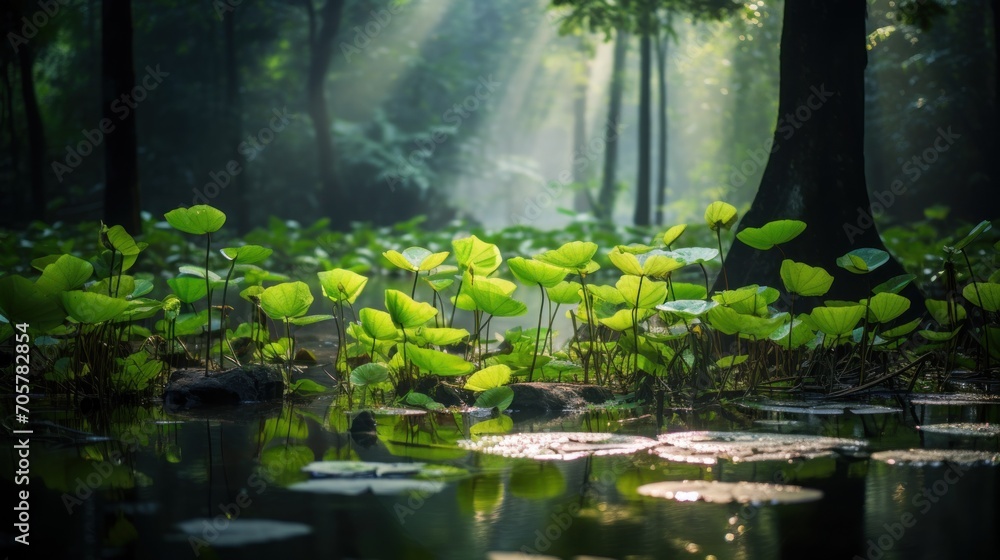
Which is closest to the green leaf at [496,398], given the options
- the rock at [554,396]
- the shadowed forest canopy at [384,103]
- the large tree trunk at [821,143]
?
the rock at [554,396]

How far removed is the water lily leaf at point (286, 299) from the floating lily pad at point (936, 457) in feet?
7.02

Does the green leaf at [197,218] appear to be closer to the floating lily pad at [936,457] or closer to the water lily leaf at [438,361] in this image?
the water lily leaf at [438,361]

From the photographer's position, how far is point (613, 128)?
2105 centimetres

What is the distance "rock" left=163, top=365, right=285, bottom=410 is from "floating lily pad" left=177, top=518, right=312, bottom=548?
5.53ft

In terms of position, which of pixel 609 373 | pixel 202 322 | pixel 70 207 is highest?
pixel 70 207

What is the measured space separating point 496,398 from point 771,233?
126 centimetres

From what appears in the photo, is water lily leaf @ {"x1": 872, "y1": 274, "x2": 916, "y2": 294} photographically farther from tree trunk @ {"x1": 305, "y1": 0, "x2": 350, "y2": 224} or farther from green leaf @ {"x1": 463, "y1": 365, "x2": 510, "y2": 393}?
tree trunk @ {"x1": 305, "y1": 0, "x2": 350, "y2": 224}

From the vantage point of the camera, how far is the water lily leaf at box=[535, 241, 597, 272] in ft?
12.0

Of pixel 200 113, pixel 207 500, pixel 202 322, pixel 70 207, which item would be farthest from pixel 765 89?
pixel 207 500

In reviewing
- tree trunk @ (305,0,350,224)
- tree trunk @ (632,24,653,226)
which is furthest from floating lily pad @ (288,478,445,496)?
tree trunk @ (305,0,350,224)

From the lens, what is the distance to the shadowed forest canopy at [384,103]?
59.2 feet

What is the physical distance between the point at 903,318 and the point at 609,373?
1.90 meters

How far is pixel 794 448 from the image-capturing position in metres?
2.67

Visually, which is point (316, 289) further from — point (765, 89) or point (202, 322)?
point (765, 89)
